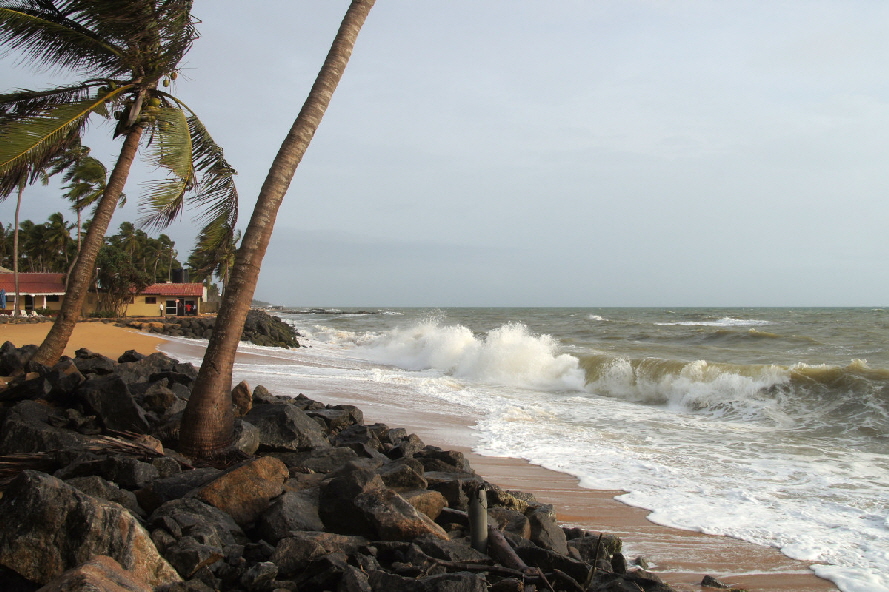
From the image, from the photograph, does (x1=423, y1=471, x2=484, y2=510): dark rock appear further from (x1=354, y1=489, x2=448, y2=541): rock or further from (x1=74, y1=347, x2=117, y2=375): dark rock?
(x1=74, y1=347, x2=117, y2=375): dark rock

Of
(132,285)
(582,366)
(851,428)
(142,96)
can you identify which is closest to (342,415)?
(142,96)

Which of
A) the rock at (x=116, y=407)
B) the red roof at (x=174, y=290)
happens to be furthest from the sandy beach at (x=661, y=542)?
the red roof at (x=174, y=290)

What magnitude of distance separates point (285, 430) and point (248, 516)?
→ 195cm

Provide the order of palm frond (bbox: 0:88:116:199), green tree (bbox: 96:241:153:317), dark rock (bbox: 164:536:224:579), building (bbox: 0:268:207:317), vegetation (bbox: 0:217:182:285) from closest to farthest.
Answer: dark rock (bbox: 164:536:224:579), palm frond (bbox: 0:88:116:199), green tree (bbox: 96:241:153:317), building (bbox: 0:268:207:317), vegetation (bbox: 0:217:182:285)

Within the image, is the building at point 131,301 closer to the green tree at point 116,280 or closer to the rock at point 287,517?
the green tree at point 116,280

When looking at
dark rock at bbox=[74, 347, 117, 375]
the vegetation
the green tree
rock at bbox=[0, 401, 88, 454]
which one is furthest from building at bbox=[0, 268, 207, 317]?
rock at bbox=[0, 401, 88, 454]

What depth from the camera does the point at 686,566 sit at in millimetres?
5051

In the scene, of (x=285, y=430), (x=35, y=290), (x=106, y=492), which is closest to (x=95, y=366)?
(x=285, y=430)

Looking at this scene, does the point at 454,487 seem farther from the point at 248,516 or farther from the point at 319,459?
the point at 248,516

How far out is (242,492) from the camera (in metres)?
4.36

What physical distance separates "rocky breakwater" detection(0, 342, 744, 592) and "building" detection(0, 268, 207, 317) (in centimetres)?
4000

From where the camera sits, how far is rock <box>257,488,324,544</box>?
4086 mm

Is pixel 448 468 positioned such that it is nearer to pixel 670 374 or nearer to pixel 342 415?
pixel 342 415

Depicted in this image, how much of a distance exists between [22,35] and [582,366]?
15.8 metres
